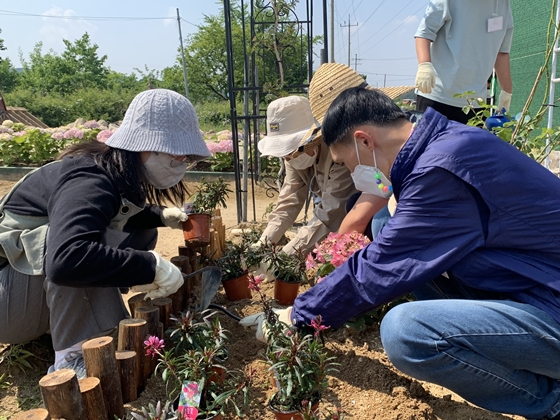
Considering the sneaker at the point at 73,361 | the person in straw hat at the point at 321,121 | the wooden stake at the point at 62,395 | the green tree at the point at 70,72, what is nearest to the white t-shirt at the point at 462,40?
the person in straw hat at the point at 321,121

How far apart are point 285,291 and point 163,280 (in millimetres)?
940

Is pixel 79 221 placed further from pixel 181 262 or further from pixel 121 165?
pixel 181 262

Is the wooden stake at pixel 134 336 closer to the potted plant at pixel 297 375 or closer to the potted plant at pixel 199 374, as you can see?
the potted plant at pixel 199 374

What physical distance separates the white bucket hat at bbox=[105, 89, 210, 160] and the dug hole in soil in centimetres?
99

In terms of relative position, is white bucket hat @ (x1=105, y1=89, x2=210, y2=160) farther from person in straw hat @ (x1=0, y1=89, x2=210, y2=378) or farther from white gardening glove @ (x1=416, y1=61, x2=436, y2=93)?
white gardening glove @ (x1=416, y1=61, x2=436, y2=93)

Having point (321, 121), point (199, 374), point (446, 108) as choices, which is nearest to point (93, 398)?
point (199, 374)

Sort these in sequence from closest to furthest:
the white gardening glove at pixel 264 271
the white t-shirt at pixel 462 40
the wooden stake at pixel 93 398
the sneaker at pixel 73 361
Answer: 1. the wooden stake at pixel 93 398
2. the sneaker at pixel 73 361
3. the white gardening glove at pixel 264 271
4. the white t-shirt at pixel 462 40

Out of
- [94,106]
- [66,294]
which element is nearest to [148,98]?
[66,294]

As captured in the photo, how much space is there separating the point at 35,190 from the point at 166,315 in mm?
776

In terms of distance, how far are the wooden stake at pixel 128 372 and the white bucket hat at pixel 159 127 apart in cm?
82

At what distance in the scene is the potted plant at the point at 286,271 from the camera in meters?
2.65

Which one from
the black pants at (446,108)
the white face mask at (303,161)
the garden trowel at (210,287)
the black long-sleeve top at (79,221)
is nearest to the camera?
the black long-sleeve top at (79,221)

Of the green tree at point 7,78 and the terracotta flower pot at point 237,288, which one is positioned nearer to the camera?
the terracotta flower pot at point 237,288

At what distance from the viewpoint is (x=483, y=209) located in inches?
57.4
